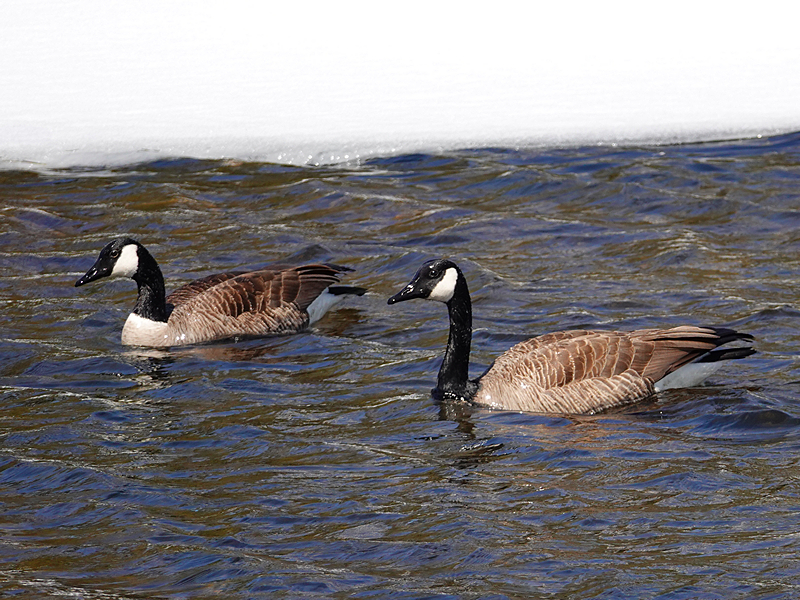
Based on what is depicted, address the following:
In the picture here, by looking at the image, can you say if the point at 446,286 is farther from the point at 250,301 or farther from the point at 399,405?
the point at 250,301

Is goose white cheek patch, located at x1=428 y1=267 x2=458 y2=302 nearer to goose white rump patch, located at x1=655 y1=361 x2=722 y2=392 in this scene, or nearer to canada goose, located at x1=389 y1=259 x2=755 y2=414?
canada goose, located at x1=389 y1=259 x2=755 y2=414

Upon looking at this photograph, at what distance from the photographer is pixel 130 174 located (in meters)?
15.3

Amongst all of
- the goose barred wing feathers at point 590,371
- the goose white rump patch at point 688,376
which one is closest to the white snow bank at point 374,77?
the goose white rump patch at point 688,376

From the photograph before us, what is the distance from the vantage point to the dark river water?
18.1 feet

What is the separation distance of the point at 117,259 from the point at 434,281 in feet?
10.7

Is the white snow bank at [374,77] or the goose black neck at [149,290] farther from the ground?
the white snow bank at [374,77]

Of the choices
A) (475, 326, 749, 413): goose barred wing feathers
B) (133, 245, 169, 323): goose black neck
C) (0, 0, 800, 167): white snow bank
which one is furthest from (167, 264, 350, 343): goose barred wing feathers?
(0, 0, 800, 167): white snow bank

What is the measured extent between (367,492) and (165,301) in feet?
15.6

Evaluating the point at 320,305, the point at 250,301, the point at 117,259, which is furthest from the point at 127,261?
the point at 320,305

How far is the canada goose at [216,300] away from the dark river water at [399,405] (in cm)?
22

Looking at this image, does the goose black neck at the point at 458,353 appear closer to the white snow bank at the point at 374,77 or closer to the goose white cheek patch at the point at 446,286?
the goose white cheek patch at the point at 446,286

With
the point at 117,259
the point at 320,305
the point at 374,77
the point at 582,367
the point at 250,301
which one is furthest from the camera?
the point at 374,77

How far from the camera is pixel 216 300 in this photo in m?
10.5

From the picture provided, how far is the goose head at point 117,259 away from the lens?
10.3 m
